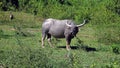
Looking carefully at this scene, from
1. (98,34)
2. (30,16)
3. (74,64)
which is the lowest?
(30,16)

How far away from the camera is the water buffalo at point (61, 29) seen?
1622cm

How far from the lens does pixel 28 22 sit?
31109 mm

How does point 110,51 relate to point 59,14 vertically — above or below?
above

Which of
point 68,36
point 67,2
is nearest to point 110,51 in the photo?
point 68,36

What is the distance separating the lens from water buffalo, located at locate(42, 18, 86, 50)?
1622 centimetres

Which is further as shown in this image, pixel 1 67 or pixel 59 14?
pixel 59 14

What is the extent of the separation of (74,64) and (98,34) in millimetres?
12844

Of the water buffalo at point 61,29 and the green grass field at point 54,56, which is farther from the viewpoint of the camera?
the water buffalo at point 61,29

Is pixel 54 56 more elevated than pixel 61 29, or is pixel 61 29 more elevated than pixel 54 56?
pixel 61 29

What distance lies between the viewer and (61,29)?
1659 cm

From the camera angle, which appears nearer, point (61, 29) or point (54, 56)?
point (54, 56)

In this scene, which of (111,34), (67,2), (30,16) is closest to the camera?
(111,34)

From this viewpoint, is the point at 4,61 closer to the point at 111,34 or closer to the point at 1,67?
the point at 1,67

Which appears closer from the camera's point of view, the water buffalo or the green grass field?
the green grass field
